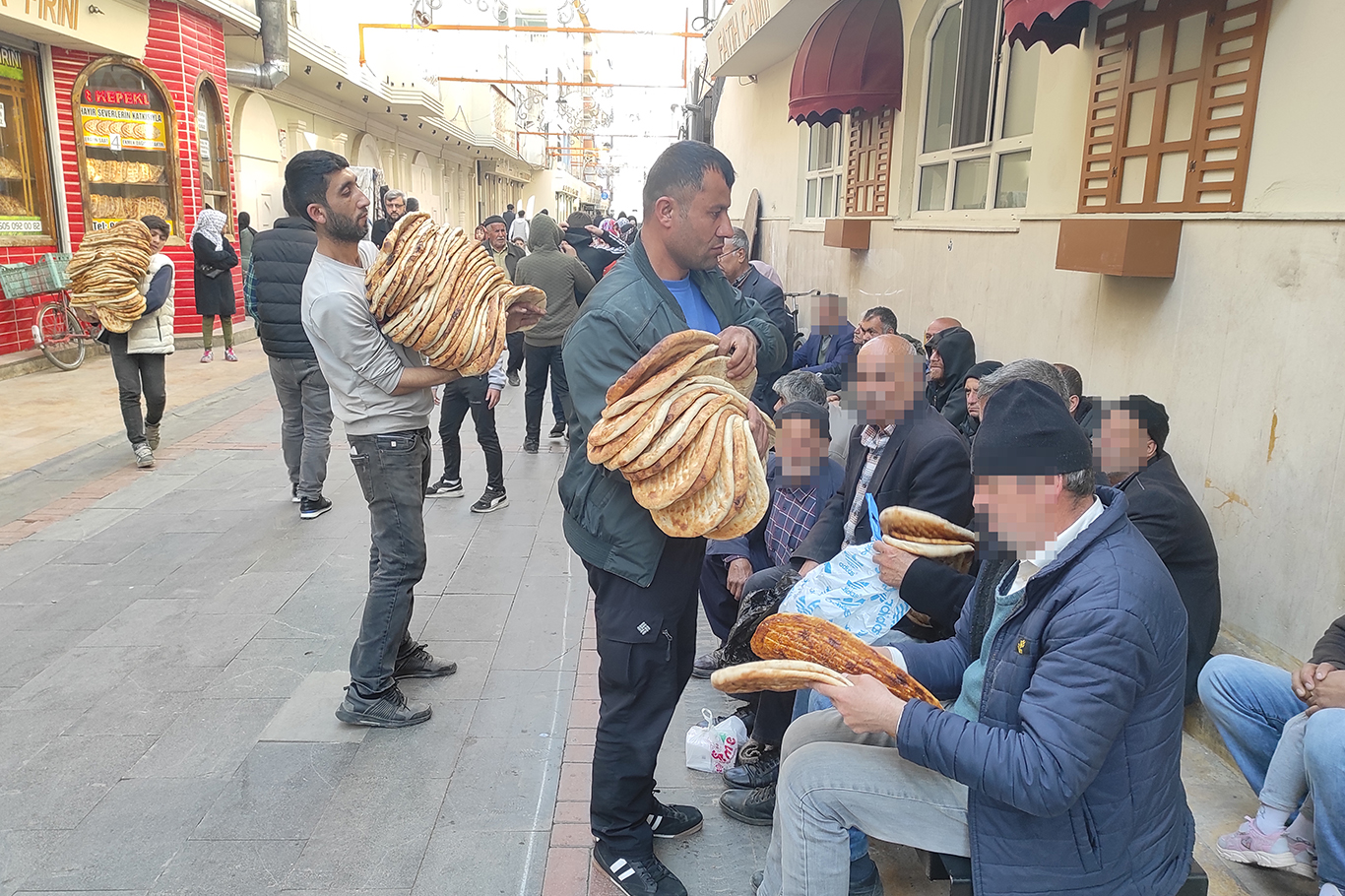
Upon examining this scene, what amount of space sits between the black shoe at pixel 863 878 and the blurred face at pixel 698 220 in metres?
1.82

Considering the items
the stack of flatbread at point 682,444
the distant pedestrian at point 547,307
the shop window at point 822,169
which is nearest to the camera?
the stack of flatbread at point 682,444

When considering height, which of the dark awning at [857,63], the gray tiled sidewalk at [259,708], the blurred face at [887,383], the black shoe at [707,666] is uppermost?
the dark awning at [857,63]

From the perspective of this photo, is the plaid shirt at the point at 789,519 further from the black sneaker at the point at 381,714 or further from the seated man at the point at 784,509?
the black sneaker at the point at 381,714

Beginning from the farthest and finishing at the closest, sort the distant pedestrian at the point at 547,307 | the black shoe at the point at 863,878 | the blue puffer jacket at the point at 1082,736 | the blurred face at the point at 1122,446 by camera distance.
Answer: the distant pedestrian at the point at 547,307 < the blurred face at the point at 1122,446 < the black shoe at the point at 863,878 < the blue puffer jacket at the point at 1082,736

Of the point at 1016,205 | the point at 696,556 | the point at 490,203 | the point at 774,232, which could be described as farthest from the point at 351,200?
the point at 490,203

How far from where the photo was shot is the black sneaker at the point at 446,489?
683 cm

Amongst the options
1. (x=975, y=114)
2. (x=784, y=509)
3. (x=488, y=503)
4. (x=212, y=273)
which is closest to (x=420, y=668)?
(x=784, y=509)

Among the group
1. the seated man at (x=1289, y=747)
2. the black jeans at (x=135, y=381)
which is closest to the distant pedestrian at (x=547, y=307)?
the black jeans at (x=135, y=381)

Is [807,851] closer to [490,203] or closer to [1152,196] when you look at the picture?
[1152,196]

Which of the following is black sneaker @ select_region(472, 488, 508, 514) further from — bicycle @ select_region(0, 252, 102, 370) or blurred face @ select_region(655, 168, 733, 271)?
bicycle @ select_region(0, 252, 102, 370)

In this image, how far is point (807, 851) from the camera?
2.18m

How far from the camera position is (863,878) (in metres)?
2.49

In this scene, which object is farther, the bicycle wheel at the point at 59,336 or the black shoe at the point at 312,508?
the bicycle wheel at the point at 59,336

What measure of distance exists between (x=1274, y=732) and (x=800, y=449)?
6.17ft
